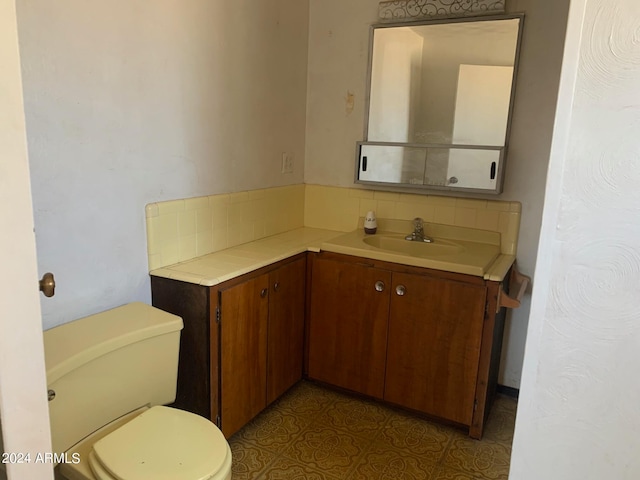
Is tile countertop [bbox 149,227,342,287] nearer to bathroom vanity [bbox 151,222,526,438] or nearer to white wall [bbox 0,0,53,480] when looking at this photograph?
bathroom vanity [bbox 151,222,526,438]

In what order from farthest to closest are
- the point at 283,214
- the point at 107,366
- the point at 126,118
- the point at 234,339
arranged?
the point at 283,214 → the point at 234,339 → the point at 126,118 → the point at 107,366

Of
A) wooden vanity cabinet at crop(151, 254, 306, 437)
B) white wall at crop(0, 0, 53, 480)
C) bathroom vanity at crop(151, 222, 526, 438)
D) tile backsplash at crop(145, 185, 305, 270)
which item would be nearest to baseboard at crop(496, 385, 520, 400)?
bathroom vanity at crop(151, 222, 526, 438)

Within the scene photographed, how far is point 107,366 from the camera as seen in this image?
1509 millimetres

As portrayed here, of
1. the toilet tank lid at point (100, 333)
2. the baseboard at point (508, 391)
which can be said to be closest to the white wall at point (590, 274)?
the toilet tank lid at point (100, 333)

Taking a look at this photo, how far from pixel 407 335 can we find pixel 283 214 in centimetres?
97

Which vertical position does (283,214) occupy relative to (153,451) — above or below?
above

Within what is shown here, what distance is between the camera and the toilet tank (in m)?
1.38

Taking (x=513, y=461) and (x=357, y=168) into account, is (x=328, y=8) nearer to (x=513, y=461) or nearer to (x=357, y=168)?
(x=357, y=168)

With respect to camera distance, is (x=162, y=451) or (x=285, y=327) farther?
(x=285, y=327)

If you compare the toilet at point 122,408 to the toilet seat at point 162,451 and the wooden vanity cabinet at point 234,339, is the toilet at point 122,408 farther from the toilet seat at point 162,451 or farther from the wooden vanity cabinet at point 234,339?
the wooden vanity cabinet at point 234,339

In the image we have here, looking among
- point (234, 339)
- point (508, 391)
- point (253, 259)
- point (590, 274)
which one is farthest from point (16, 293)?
point (508, 391)

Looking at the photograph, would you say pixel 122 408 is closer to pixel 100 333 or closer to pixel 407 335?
pixel 100 333

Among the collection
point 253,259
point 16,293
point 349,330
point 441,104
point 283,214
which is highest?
point 441,104

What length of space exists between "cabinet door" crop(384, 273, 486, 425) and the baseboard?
51 centimetres
